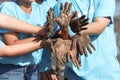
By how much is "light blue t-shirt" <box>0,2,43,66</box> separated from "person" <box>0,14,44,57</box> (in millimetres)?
62

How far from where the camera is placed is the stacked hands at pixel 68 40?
2035 millimetres

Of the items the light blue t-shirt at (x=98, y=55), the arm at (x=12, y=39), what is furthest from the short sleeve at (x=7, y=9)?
the light blue t-shirt at (x=98, y=55)

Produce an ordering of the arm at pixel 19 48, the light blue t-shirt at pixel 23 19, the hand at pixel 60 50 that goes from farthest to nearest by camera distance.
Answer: the light blue t-shirt at pixel 23 19
the arm at pixel 19 48
the hand at pixel 60 50

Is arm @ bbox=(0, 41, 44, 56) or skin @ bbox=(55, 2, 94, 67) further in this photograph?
arm @ bbox=(0, 41, 44, 56)

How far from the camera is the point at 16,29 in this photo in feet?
7.23

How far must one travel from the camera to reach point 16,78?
236 centimetres

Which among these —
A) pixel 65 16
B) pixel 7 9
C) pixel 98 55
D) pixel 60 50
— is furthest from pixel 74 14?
pixel 7 9

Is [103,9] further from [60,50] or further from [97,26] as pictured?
[60,50]

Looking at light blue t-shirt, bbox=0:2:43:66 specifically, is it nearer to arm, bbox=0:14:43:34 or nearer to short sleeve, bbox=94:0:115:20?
arm, bbox=0:14:43:34

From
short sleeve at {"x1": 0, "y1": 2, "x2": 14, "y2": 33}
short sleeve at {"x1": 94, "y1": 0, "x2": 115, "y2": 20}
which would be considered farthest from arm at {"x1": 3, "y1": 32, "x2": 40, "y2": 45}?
short sleeve at {"x1": 94, "y1": 0, "x2": 115, "y2": 20}

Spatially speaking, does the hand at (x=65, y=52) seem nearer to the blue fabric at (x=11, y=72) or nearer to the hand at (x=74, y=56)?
the hand at (x=74, y=56)

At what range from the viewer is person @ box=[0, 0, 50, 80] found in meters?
2.23

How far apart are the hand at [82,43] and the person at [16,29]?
0.18 m

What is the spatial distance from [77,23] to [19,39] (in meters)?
0.35
